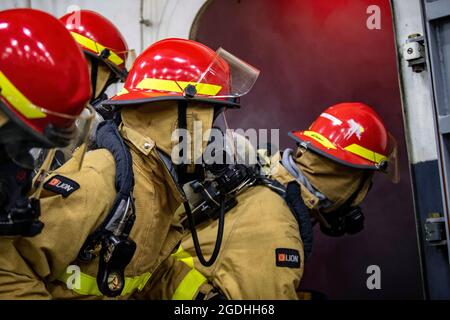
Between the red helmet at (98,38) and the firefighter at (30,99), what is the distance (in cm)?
164

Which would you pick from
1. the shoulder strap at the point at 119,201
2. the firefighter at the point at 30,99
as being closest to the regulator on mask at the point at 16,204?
the firefighter at the point at 30,99

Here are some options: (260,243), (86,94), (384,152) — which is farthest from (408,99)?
(86,94)

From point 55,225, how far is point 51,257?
0.33ft

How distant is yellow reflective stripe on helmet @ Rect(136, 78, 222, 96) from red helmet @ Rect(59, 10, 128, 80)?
1068mm

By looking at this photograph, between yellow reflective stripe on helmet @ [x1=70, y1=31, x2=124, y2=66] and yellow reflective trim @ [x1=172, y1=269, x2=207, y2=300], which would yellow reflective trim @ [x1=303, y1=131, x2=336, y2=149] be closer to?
yellow reflective trim @ [x1=172, y1=269, x2=207, y2=300]

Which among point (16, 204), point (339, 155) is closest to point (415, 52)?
point (339, 155)

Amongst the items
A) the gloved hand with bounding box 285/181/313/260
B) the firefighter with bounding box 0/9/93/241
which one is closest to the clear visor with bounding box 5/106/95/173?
the firefighter with bounding box 0/9/93/241

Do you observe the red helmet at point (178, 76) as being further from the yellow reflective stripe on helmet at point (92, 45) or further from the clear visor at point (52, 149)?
the yellow reflective stripe on helmet at point (92, 45)

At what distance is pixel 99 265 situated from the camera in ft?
6.08

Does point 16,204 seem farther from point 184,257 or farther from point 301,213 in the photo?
point 301,213

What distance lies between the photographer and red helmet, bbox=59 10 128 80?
3.22m

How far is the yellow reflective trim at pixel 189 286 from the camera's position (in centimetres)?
235

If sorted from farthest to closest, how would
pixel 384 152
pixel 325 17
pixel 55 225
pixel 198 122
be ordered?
1. pixel 325 17
2. pixel 384 152
3. pixel 198 122
4. pixel 55 225

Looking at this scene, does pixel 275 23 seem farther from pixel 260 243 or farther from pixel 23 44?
pixel 23 44
